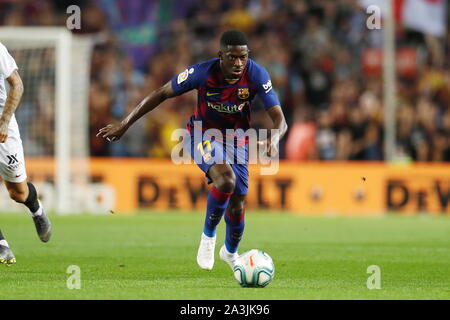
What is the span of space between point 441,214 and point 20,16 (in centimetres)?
1091

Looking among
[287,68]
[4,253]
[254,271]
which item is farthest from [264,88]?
[287,68]

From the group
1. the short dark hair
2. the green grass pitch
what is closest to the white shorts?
the green grass pitch

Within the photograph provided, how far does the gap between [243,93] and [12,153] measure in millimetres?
2380

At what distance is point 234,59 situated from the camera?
9578 mm

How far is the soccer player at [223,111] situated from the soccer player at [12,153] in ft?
3.00

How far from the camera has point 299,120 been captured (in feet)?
71.5

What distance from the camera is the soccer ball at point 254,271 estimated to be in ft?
28.9

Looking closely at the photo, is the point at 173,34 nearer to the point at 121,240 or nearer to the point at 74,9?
the point at 74,9

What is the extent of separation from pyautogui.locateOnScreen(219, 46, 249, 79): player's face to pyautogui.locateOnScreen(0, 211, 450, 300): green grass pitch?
74.1 inches

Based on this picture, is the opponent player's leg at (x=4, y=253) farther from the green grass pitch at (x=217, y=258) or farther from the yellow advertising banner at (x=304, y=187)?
the yellow advertising banner at (x=304, y=187)

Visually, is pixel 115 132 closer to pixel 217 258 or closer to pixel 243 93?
pixel 243 93

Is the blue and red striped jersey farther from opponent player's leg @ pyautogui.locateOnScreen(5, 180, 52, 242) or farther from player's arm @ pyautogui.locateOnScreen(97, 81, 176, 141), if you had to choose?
opponent player's leg @ pyautogui.locateOnScreen(5, 180, 52, 242)

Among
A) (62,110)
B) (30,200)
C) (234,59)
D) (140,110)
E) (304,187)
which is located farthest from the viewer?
(304,187)

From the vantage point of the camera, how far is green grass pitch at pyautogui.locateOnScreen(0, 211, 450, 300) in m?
8.52
